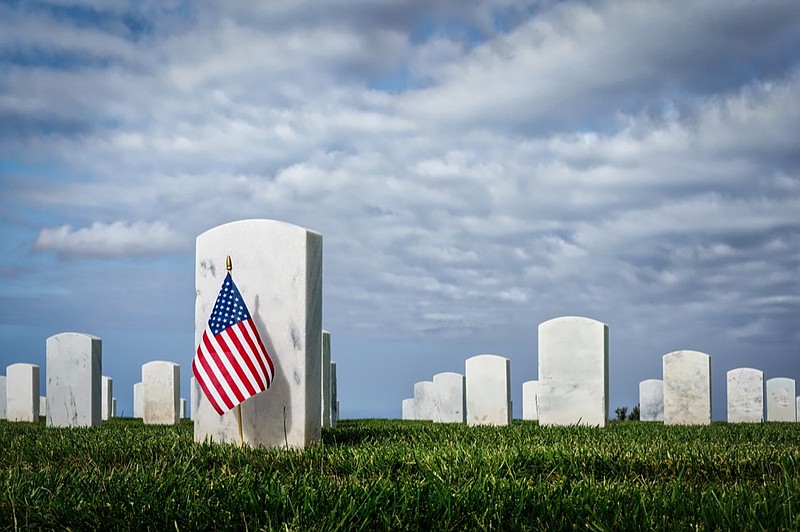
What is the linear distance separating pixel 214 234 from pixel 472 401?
8.64m

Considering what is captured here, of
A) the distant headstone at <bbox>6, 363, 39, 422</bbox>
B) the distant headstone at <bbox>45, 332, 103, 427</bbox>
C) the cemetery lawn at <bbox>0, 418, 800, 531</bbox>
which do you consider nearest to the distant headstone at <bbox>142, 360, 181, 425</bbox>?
the distant headstone at <bbox>6, 363, 39, 422</bbox>

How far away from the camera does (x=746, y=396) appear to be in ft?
67.6

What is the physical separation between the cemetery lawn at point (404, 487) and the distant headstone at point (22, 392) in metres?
11.0

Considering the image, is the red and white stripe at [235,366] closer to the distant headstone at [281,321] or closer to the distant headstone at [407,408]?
the distant headstone at [281,321]

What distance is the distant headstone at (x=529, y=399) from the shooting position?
21562 millimetres

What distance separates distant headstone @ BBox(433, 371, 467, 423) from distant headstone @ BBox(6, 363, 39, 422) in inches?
361

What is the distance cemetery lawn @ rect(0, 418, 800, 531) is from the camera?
4102mm

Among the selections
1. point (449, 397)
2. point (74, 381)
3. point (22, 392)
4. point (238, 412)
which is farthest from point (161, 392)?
point (238, 412)

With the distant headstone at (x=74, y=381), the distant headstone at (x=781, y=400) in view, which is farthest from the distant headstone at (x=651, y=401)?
the distant headstone at (x=74, y=381)

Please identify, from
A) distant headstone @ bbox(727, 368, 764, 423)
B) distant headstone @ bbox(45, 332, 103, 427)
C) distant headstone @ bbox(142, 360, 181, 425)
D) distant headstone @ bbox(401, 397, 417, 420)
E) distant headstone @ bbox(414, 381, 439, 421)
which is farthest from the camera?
distant headstone @ bbox(401, 397, 417, 420)

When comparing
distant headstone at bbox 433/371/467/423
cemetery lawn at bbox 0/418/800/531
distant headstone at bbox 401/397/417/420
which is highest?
cemetery lawn at bbox 0/418/800/531

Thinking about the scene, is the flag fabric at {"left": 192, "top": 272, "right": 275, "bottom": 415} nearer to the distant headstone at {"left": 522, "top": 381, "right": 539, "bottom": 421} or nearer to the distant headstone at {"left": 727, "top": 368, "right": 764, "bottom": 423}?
the distant headstone at {"left": 522, "top": 381, "right": 539, "bottom": 421}

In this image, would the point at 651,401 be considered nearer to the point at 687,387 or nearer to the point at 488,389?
the point at 687,387

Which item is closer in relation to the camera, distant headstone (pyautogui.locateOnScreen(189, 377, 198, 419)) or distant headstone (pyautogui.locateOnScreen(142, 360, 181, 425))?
distant headstone (pyautogui.locateOnScreen(189, 377, 198, 419))
